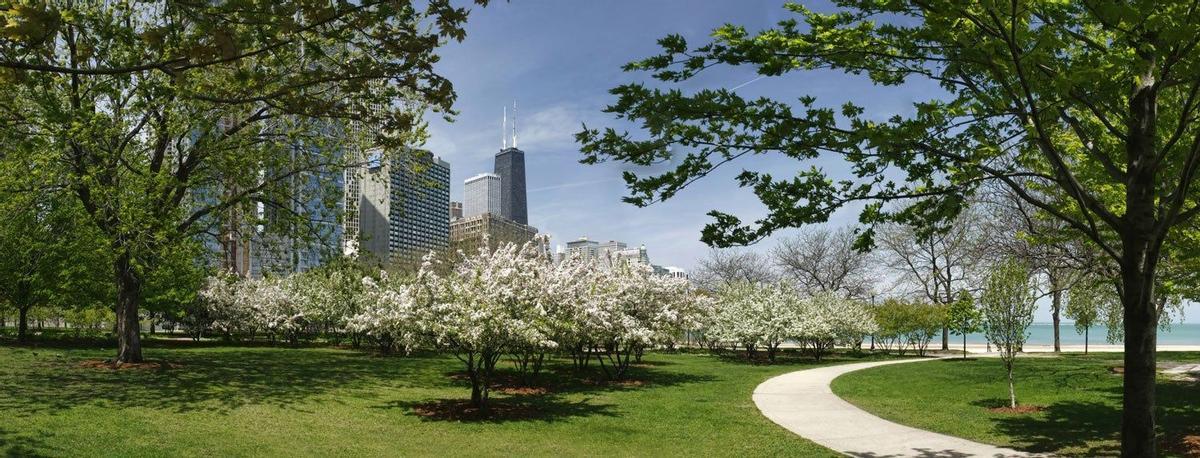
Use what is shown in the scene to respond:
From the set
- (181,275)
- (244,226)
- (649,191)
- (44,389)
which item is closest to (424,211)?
(181,275)

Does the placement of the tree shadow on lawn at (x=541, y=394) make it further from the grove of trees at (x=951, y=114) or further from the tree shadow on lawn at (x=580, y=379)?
the grove of trees at (x=951, y=114)

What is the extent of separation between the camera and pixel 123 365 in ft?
59.6

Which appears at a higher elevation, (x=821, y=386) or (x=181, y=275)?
(x=181, y=275)

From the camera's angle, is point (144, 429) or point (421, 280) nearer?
point (144, 429)

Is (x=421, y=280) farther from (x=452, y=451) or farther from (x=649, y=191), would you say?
(x=649, y=191)

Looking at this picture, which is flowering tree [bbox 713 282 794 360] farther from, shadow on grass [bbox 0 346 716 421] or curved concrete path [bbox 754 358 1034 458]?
curved concrete path [bbox 754 358 1034 458]

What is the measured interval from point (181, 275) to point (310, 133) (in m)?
13.0

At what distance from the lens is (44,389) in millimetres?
13742

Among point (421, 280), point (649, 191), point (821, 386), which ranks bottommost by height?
point (821, 386)

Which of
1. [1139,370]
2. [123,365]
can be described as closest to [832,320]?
[1139,370]

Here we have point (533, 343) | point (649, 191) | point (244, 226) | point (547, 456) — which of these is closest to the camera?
point (649, 191)

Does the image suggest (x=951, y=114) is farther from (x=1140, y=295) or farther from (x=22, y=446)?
(x=22, y=446)

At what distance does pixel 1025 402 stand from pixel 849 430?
597cm

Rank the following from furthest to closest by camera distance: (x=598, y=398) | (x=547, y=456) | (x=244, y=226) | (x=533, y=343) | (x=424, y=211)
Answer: (x=424, y=211) < (x=244, y=226) < (x=598, y=398) < (x=533, y=343) < (x=547, y=456)
